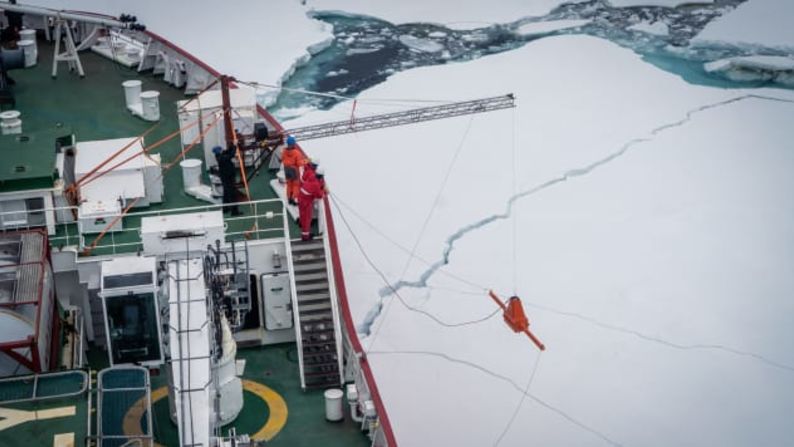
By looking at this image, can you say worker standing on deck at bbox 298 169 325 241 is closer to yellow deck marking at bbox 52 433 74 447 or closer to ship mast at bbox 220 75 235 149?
ship mast at bbox 220 75 235 149

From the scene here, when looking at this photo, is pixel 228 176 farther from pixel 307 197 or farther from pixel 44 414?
pixel 44 414

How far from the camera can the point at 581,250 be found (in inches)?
880

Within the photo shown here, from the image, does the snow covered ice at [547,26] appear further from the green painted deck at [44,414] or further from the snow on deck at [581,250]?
the green painted deck at [44,414]

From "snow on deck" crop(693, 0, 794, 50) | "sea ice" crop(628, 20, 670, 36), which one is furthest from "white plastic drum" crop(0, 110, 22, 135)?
"snow on deck" crop(693, 0, 794, 50)

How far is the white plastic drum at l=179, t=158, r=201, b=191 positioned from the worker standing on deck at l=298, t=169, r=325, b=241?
2145 millimetres

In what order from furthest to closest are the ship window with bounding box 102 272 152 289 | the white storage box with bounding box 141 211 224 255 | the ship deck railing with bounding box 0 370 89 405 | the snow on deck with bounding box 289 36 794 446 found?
1. the snow on deck with bounding box 289 36 794 446
2. the white storage box with bounding box 141 211 224 255
3. the ship window with bounding box 102 272 152 289
4. the ship deck railing with bounding box 0 370 89 405

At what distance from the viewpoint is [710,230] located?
23.3 m

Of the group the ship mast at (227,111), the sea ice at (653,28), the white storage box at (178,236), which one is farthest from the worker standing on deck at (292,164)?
the sea ice at (653,28)

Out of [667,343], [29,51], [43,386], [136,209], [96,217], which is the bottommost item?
[667,343]

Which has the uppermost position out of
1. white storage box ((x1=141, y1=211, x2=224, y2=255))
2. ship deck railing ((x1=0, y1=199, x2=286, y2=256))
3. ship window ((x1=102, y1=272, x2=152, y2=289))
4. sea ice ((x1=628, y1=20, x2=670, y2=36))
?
sea ice ((x1=628, y1=20, x2=670, y2=36))

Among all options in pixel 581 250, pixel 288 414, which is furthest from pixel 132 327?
pixel 581 250

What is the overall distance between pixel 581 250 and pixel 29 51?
12318 millimetres

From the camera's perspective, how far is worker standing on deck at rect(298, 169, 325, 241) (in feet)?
39.0

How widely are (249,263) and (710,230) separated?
14735mm
